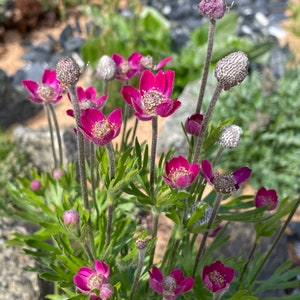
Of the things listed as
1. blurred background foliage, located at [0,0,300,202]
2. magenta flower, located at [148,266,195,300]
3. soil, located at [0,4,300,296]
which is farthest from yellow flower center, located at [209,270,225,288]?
soil, located at [0,4,300,296]

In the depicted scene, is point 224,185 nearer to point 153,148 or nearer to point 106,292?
point 153,148

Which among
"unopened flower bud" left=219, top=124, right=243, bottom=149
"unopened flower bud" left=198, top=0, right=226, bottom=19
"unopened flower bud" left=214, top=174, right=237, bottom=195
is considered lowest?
"unopened flower bud" left=214, top=174, right=237, bottom=195

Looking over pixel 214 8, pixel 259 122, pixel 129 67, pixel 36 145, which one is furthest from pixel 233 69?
pixel 259 122

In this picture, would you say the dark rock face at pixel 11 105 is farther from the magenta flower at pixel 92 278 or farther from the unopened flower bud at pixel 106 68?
the magenta flower at pixel 92 278

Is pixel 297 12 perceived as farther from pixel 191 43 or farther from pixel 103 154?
pixel 103 154

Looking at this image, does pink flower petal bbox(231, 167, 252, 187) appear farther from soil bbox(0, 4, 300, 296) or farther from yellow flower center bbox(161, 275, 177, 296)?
soil bbox(0, 4, 300, 296)
